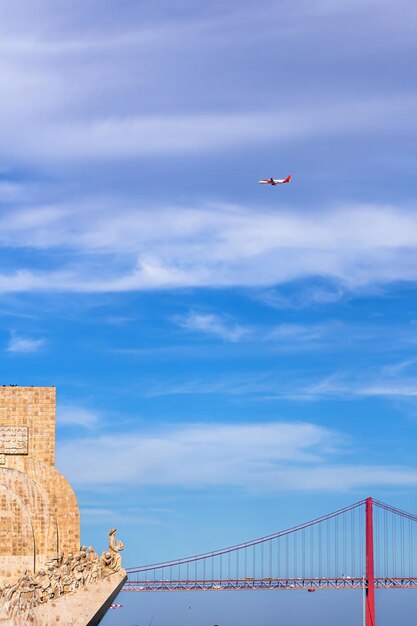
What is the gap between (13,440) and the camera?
1403 inches

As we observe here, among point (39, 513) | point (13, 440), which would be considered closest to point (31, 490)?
point (39, 513)

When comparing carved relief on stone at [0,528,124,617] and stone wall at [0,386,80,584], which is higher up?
stone wall at [0,386,80,584]

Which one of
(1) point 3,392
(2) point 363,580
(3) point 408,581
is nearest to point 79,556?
(1) point 3,392

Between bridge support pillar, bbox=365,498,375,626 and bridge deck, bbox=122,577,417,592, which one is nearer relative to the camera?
bridge support pillar, bbox=365,498,375,626

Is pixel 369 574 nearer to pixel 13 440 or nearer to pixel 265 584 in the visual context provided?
pixel 265 584

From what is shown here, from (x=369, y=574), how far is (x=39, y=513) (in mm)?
30362

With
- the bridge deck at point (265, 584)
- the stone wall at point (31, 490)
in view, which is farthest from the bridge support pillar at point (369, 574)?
the stone wall at point (31, 490)

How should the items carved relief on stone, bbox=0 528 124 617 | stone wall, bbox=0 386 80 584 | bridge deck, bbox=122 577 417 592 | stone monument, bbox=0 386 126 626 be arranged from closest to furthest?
carved relief on stone, bbox=0 528 124 617 < stone monument, bbox=0 386 126 626 < stone wall, bbox=0 386 80 584 < bridge deck, bbox=122 577 417 592

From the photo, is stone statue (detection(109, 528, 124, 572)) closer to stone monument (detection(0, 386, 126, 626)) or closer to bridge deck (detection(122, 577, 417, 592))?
stone monument (detection(0, 386, 126, 626))

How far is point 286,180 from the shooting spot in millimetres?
38812

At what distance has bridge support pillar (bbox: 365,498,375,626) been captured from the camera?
59.4 meters

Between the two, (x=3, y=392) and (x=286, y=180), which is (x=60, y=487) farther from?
(x=286, y=180)

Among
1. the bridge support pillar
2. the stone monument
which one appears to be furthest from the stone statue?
the bridge support pillar

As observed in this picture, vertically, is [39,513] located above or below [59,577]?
above
